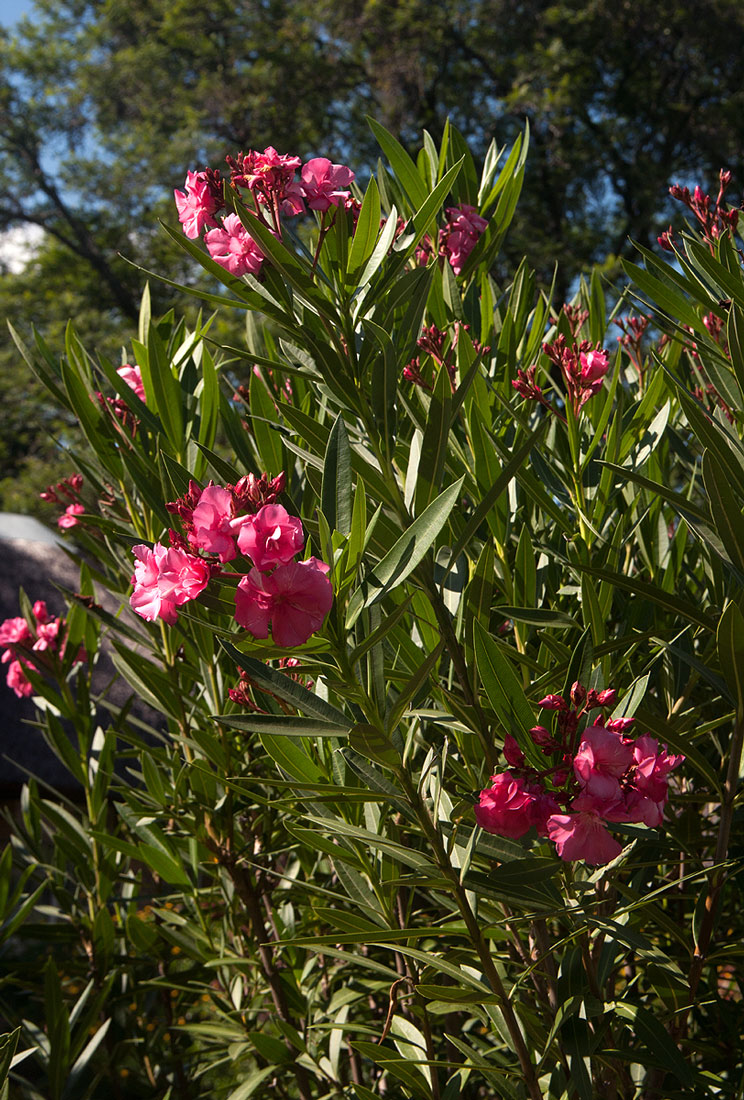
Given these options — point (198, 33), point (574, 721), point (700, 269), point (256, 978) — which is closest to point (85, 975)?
point (256, 978)

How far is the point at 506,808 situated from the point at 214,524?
311mm

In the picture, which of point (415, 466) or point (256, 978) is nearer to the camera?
point (415, 466)

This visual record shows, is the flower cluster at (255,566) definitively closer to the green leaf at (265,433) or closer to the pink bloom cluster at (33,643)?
the green leaf at (265,433)

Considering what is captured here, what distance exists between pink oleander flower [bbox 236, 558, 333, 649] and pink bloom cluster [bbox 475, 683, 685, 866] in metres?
0.22

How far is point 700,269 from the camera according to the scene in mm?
895

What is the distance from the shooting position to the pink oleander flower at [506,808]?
0.70 metres

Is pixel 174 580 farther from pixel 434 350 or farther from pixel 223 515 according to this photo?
pixel 434 350

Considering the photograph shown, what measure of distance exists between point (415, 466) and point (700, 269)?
0.36 meters

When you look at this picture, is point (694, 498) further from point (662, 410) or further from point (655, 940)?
point (655, 940)

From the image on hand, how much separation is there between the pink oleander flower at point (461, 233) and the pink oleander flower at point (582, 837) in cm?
67

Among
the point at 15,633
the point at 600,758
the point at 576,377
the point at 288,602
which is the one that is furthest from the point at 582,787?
the point at 15,633

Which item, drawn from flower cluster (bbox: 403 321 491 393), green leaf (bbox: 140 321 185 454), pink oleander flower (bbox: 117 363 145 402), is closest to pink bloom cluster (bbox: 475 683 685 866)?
flower cluster (bbox: 403 321 491 393)

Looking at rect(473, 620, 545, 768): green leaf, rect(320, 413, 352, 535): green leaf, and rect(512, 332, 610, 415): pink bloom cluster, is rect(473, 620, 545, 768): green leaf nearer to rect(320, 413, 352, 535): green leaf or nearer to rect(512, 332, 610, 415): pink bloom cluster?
rect(320, 413, 352, 535): green leaf

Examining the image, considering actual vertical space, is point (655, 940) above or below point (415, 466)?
below
